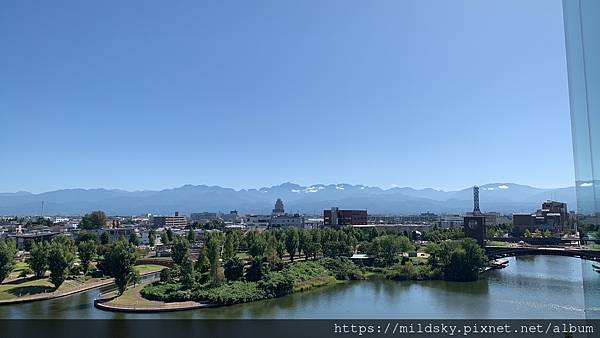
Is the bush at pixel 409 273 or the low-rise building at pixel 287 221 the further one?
the low-rise building at pixel 287 221

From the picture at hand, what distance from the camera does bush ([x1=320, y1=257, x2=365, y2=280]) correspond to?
13.6m

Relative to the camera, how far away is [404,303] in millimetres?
10062

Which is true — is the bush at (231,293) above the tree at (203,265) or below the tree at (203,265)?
below

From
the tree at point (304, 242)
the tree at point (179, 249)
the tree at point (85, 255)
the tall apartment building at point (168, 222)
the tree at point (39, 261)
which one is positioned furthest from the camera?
the tall apartment building at point (168, 222)

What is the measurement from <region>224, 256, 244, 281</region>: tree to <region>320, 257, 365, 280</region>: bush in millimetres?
3333

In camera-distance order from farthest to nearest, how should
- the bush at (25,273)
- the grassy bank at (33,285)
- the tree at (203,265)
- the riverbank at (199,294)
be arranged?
the bush at (25,273)
the tree at (203,265)
the grassy bank at (33,285)
the riverbank at (199,294)

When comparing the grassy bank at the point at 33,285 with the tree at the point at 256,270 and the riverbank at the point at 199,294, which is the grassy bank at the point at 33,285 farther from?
the tree at the point at 256,270

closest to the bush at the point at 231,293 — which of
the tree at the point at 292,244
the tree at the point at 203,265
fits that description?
the tree at the point at 203,265

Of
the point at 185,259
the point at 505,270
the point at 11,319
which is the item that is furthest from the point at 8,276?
the point at 505,270

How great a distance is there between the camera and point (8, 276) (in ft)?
38.6

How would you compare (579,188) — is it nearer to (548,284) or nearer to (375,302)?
(375,302)

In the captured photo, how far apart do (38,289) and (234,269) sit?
4.75m

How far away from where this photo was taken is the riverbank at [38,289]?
10273 mm

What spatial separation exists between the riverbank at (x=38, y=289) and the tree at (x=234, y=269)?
3705 millimetres
